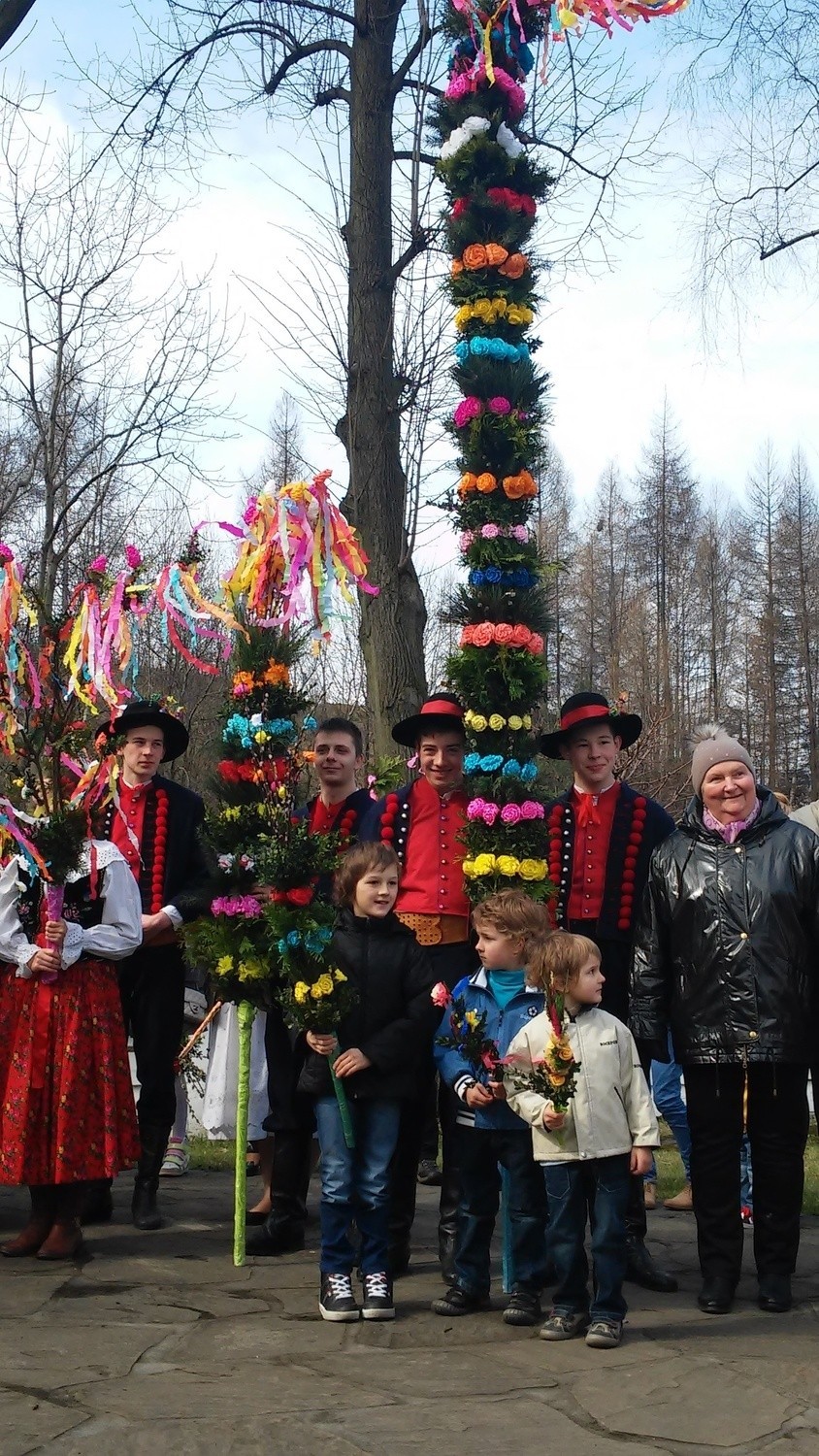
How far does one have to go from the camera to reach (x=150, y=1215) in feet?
20.2

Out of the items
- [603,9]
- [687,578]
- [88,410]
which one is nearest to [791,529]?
[687,578]

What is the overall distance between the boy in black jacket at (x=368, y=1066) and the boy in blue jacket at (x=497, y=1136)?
0.17m

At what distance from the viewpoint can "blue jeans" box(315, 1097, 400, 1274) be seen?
483 centimetres

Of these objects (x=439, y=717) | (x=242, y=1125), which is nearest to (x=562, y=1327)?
(x=242, y=1125)

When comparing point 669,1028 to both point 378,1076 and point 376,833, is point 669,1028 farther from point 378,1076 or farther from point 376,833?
point 376,833

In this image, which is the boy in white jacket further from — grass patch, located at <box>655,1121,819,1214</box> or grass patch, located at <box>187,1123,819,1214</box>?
grass patch, located at <box>187,1123,819,1214</box>

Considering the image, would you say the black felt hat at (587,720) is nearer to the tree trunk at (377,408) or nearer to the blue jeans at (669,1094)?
the blue jeans at (669,1094)

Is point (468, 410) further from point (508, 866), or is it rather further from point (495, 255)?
point (508, 866)

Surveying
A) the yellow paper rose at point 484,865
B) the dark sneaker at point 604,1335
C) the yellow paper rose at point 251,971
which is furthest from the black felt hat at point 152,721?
the dark sneaker at point 604,1335

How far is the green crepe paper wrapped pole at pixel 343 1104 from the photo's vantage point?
4953mm

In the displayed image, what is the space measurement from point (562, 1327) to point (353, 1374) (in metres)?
0.76

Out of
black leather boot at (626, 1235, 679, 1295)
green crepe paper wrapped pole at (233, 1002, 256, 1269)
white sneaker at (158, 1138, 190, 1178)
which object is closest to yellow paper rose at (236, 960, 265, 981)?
green crepe paper wrapped pole at (233, 1002, 256, 1269)

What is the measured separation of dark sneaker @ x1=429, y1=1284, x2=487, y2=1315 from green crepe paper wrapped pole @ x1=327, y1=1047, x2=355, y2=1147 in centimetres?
58

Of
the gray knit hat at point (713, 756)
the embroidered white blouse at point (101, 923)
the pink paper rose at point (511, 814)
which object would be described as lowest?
the embroidered white blouse at point (101, 923)
